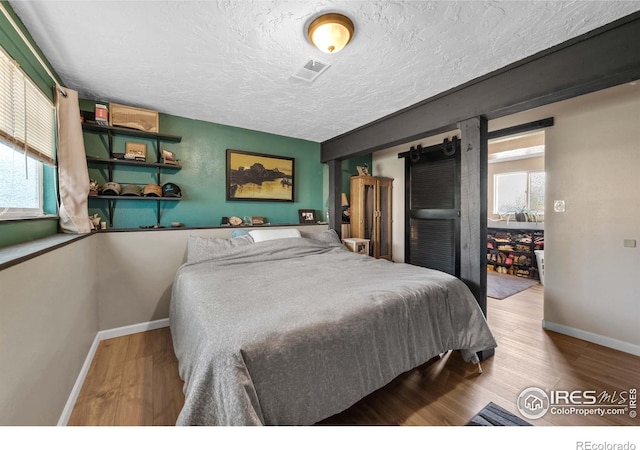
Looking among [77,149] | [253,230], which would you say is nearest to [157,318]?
[253,230]

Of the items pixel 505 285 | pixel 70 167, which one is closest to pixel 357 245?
pixel 505 285

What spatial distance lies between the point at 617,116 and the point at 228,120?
3821 mm

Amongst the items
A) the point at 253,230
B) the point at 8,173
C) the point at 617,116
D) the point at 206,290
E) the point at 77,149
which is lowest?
the point at 206,290

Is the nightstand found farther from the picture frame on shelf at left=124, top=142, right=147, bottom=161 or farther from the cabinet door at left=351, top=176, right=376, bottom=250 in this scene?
the picture frame on shelf at left=124, top=142, right=147, bottom=161

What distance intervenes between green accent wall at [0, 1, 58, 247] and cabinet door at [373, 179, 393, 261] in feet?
12.7

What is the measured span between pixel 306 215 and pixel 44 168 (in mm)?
2710

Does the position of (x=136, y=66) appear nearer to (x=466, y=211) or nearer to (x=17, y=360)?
(x=17, y=360)

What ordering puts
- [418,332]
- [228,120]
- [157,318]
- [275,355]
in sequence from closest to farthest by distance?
[275,355] → [418,332] → [157,318] → [228,120]

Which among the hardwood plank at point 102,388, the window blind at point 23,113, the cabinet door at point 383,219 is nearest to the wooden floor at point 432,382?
the hardwood plank at point 102,388

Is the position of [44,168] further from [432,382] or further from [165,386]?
[432,382]

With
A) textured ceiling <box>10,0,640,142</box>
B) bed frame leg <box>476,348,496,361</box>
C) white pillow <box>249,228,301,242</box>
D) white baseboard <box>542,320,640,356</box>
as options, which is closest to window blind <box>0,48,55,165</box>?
textured ceiling <box>10,0,640,142</box>

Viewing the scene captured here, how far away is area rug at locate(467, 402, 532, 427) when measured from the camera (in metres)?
1.42

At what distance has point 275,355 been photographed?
3.67 ft

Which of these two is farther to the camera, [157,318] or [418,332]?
[157,318]
